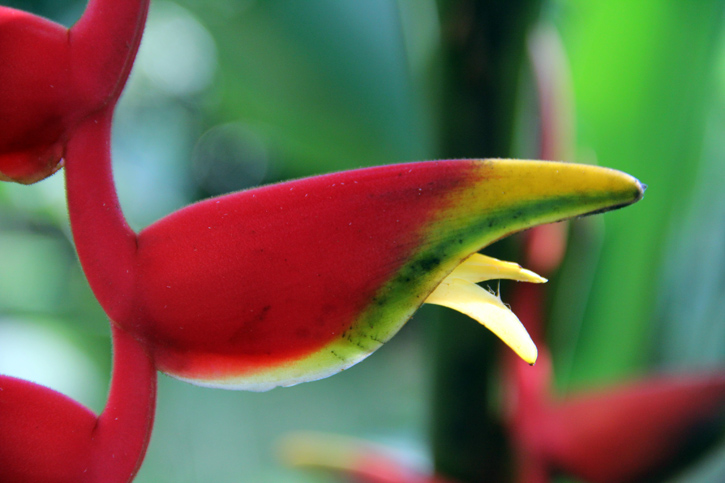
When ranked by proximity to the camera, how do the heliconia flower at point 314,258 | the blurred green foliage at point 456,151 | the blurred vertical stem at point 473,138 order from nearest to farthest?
the heliconia flower at point 314,258 < the blurred vertical stem at point 473,138 < the blurred green foliage at point 456,151

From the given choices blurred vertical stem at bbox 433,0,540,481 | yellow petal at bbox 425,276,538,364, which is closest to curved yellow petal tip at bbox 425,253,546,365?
yellow petal at bbox 425,276,538,364

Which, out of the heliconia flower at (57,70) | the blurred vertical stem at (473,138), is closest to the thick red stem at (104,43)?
the heliconia flower at (57,70)

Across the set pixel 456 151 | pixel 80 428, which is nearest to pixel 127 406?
pixel 80 428

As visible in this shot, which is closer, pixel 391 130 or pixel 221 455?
pixel 391 130

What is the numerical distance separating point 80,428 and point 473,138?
22 cm

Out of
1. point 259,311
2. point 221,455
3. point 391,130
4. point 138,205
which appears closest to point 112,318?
point 259,311

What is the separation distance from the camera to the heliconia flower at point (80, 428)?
14cm

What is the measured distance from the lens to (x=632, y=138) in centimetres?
54

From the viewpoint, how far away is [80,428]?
0.46 feet

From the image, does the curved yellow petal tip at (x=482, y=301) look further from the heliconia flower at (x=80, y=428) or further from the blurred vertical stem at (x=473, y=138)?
the blurred vertical stem at (x=473, y=138)

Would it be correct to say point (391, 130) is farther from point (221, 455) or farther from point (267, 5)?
point (221, 455)

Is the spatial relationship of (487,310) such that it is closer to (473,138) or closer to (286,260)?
(286,260)

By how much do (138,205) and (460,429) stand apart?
0.67 meters

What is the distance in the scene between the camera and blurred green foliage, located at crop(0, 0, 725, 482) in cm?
45
